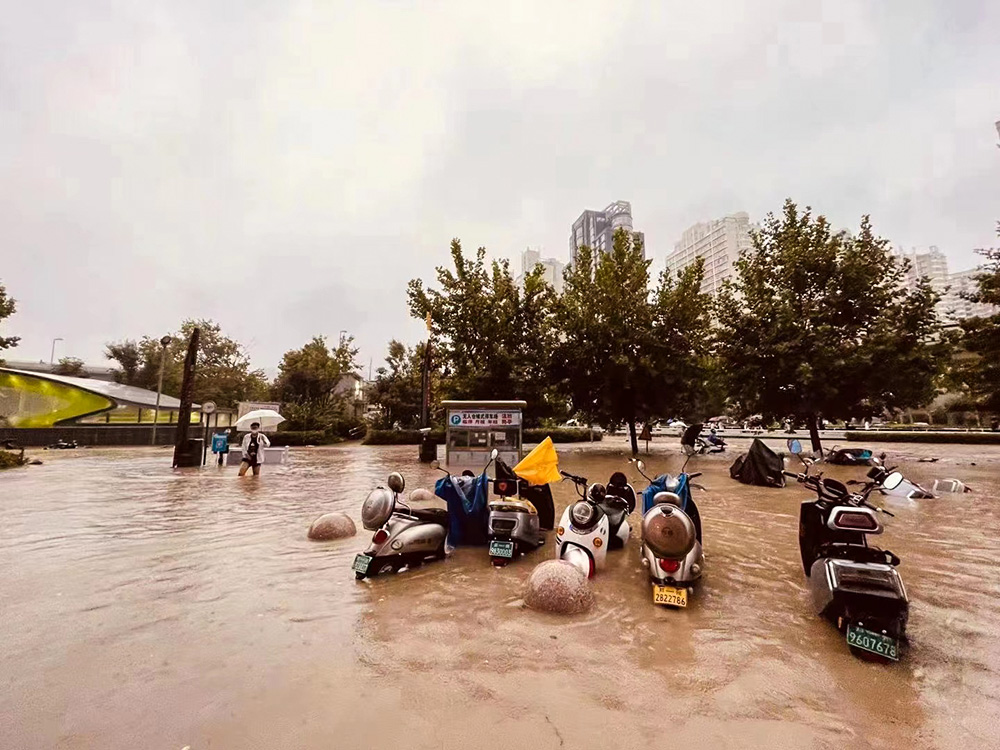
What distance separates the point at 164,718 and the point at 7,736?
2.54 ft

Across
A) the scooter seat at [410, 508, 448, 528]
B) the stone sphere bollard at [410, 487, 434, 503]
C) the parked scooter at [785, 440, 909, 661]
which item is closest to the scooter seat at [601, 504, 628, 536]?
the scooter seat at [410, 508, 448, 528]

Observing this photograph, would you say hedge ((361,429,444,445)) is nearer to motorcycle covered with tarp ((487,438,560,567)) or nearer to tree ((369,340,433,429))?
tree ((369,340,433,429))

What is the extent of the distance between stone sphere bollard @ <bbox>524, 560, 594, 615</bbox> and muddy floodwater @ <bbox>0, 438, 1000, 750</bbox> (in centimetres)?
16

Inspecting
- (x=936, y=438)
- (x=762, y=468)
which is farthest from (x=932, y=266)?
(x=762, y=468)

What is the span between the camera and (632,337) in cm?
2145

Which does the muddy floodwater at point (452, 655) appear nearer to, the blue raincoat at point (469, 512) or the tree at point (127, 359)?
the blue raincoat at point (469, 512)

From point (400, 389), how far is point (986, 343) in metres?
30.8

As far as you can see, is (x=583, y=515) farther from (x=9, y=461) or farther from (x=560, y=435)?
(x=560, y=435)

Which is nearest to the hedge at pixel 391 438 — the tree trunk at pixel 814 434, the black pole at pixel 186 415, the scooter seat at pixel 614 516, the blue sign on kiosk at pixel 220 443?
the blue sign on kiosk at pixel 220 443

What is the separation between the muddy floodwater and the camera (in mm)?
2590

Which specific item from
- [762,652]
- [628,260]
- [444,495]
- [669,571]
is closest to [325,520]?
[444,495]

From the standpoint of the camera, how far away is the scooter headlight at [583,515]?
514cm

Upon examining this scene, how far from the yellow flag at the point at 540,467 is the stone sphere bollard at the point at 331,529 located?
3.30m

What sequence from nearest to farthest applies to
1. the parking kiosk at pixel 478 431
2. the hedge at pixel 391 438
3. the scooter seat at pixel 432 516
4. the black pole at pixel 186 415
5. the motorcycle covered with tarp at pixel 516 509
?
the motorcycle covered with tarp at pixel 516 509, the scooter seat at pixel 432 516, the parking kiosk at pixel 478 431, the black pole at pixel 186 415, the hedge at pixel 391 438
